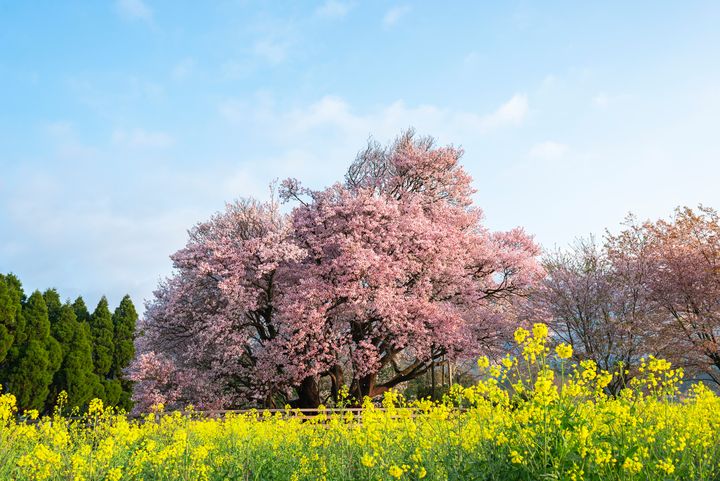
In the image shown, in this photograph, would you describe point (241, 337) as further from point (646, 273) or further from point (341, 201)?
point (646, 273)

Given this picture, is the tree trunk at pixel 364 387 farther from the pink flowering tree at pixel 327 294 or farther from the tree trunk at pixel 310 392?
the tree trunk at pixel 310 392

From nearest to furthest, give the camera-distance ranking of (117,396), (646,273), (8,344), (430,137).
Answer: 1. (646,273)
2. (430,137)
3. (8,344)
4. (117,396)

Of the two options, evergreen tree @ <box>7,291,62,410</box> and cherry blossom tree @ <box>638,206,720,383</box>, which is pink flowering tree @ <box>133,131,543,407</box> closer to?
cherry blossom tree @ <box>638,206,720,383</box>

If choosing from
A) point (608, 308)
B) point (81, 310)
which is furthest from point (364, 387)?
point (81, 310)

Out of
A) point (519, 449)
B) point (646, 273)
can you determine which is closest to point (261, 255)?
point (646, 273)

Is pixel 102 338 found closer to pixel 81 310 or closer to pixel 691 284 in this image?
pixel 81 310

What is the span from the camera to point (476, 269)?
2902cm

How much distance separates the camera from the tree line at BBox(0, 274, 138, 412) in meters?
33.7

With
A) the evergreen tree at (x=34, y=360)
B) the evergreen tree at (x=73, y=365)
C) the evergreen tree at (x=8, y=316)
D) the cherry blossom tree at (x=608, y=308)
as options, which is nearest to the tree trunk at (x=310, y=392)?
the cherry blossom tree at (x=608, y=308)

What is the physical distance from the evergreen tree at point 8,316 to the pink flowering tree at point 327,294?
12.5 meters

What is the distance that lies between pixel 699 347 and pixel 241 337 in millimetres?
18288

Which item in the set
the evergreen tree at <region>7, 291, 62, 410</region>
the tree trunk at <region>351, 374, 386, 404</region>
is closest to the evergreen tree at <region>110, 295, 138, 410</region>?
the evergreen tree at <region>7, 291, 62, 410</region>

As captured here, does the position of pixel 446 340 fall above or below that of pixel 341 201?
below

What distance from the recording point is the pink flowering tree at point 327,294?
23.8m
